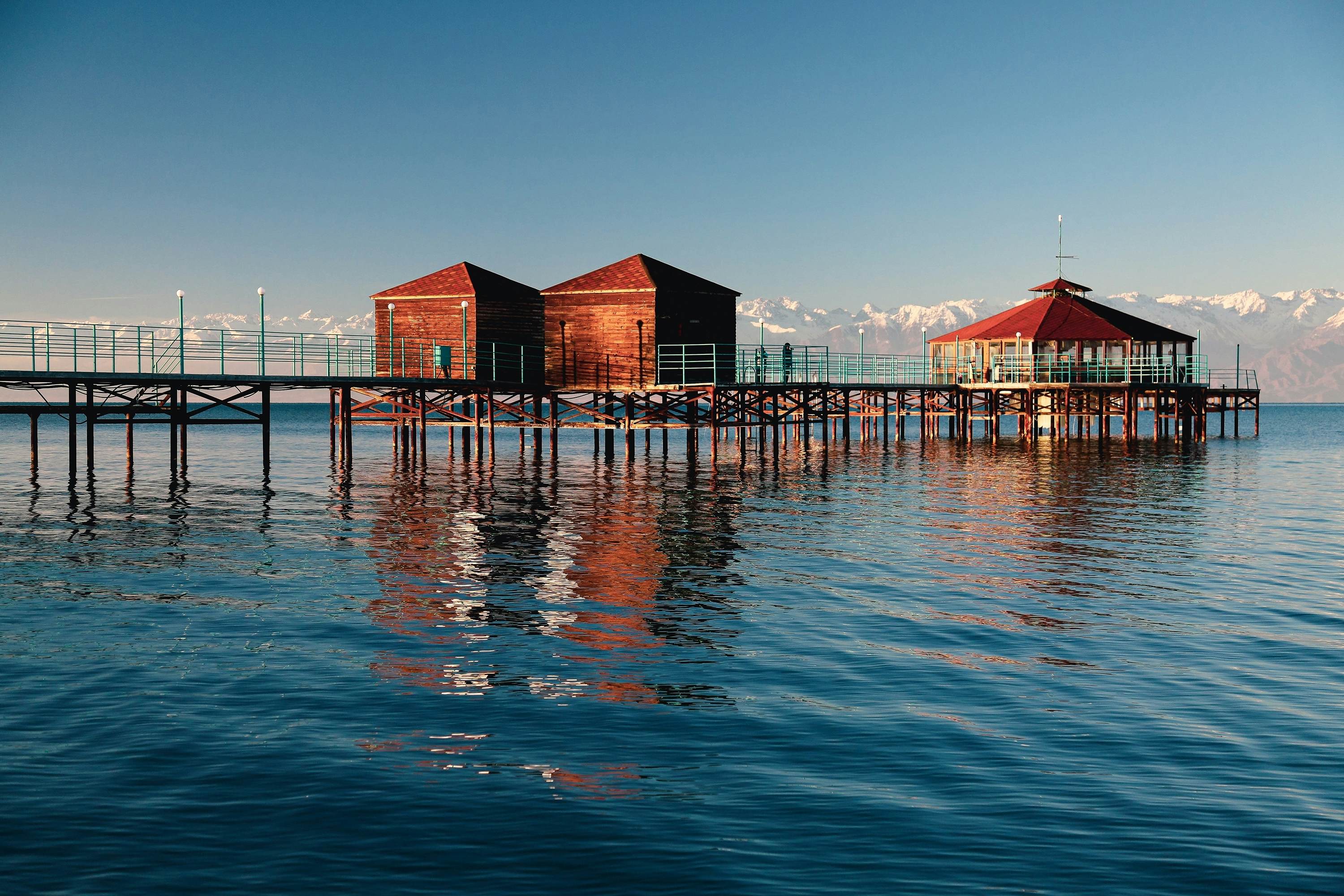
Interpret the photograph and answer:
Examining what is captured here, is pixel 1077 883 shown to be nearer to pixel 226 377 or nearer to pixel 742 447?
pixel 226 377

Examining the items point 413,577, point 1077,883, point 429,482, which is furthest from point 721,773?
point 429,482

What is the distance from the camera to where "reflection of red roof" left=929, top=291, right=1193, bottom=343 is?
6106cm

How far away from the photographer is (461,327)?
153 feet

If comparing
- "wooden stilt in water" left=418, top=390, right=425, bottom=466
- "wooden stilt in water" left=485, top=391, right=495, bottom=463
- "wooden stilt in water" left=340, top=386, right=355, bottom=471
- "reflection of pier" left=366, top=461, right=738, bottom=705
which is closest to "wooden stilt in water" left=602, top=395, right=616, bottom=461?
"wooden stilt in water" left=485, top=391, right=495, bottom=463

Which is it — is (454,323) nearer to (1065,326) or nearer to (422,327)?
(422,327)

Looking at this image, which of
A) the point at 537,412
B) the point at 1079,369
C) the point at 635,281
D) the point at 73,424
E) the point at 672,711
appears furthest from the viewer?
the point at 1079,369

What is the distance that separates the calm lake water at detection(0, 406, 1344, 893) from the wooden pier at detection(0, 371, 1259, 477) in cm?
1577

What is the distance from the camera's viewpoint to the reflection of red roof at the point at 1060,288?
68438 millimetres

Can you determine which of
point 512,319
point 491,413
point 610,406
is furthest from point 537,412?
point 610,406

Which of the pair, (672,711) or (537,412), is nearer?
(672,711)

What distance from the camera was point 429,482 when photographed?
38781 millimetres

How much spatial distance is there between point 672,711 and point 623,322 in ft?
114

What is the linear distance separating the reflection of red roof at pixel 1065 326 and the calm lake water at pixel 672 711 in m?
38.2

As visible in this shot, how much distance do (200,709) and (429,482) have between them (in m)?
28.1
